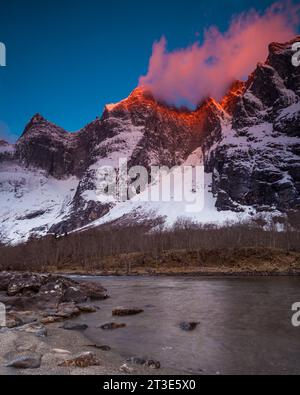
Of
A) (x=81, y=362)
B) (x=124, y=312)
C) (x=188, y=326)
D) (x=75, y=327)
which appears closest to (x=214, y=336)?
(x=188, y=326)

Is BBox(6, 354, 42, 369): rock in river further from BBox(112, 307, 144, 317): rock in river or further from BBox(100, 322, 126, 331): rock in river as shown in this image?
BBox(112, 307, 144, 317): rock in river

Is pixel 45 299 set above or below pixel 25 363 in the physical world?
below

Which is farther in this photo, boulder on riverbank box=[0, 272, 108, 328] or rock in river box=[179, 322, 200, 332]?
boulder on riverbank box=[0, 272, 108, 328]

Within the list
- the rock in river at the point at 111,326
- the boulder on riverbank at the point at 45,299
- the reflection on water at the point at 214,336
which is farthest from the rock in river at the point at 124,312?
the rock in river at the point at 111,326

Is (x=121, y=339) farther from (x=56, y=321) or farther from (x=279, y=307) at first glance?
(x=279, y=307)

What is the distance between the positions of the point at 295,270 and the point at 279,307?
6567 centimetres

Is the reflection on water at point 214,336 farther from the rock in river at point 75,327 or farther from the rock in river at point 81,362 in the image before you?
the rock in river at point 81,362

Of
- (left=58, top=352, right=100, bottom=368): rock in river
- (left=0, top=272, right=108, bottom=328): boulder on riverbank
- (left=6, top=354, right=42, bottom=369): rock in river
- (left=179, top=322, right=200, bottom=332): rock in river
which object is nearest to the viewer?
(left=6, top=354, right=42, bottom=369): rock in river

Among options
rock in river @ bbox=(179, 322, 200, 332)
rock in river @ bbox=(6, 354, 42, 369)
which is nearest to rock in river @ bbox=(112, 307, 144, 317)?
rock in river @ bbox=(179, 322, 200, 332)

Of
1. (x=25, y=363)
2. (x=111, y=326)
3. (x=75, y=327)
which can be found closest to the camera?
(x=25, y=363)

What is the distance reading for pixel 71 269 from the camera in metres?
147

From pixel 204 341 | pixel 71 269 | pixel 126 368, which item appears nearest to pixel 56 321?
pixel 204 341

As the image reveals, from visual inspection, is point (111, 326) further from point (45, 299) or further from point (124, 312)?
point (45, 299)

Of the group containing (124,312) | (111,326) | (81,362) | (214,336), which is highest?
(81,362)
